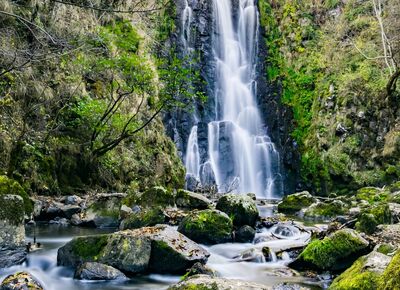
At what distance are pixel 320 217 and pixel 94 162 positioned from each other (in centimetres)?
734

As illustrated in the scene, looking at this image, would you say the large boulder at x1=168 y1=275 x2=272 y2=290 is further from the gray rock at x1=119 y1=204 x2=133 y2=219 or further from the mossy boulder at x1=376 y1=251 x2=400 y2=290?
the gray rock at x1=119 y1=204 x2=133 y2=219

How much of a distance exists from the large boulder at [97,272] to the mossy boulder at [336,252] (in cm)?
288

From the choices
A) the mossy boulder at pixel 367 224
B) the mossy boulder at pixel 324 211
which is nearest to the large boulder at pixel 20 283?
the mossy boulder at pixel 367 224

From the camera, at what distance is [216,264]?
6.79 metres

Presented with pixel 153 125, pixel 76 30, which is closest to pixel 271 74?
pixel 153 125

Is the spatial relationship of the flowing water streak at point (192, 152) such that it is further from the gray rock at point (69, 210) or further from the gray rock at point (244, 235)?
the gray rock at point (244, 235)

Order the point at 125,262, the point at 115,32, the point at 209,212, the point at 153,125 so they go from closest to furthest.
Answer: the point at 125,262 < the point at 209,212 < the point at 115,32 < the point at 153,125

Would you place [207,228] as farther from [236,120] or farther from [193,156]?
[236,120]

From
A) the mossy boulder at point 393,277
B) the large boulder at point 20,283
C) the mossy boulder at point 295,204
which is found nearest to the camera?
the mossy boulder at point 393,277

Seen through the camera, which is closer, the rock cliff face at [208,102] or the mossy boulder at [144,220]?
the mossy boulder at [144,220]

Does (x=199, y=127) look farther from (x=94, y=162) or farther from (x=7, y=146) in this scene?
(x=7, y=146)

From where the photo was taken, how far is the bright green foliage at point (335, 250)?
6027 millimetres

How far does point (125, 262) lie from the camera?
5883 millimetres

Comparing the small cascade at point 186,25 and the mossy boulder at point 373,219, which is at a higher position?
the small cascade at point 186,25
